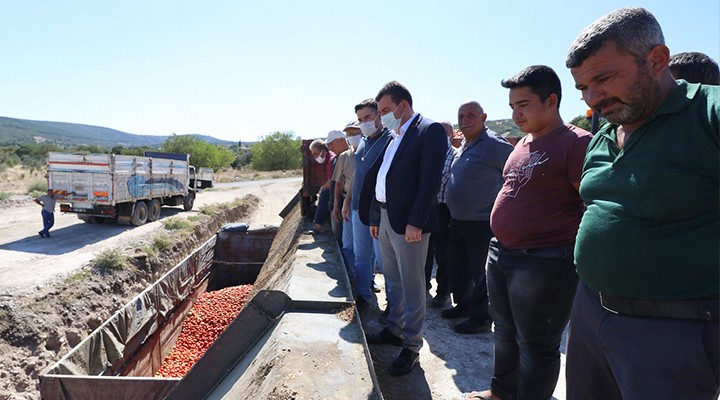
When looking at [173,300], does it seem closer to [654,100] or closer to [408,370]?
[408,370]

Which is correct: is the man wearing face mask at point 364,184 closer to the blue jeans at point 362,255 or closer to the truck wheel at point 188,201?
the blue jeans at point 362,255

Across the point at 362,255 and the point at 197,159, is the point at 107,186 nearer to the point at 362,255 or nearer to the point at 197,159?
the point at 362,255

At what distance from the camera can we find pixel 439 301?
4.48 metres

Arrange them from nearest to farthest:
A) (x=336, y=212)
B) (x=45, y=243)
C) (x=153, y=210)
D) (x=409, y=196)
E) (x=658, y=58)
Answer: (x=658, y=58)
(x=409, y=196)
(x=336, y=212)
(x=45, y=243)
(x=153, y=210)

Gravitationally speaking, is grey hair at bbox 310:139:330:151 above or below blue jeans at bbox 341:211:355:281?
above

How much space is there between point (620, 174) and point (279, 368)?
196 cm

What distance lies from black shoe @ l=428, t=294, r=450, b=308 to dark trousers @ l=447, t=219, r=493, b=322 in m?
0.34

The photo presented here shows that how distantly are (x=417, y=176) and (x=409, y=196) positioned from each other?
0.52 feet

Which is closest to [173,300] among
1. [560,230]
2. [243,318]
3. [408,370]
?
[243,318]

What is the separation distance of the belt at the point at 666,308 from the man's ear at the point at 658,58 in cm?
72

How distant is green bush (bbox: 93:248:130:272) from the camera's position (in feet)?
28.6

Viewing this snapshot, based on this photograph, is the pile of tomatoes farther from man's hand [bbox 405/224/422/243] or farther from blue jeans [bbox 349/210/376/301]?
man's hand [bbox 405/224/422/243]

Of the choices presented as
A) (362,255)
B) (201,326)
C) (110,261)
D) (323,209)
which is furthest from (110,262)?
(362,255)

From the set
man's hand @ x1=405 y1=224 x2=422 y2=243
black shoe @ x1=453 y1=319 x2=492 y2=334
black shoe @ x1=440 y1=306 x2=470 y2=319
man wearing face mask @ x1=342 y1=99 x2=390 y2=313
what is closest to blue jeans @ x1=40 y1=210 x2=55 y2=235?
man wearing face mask @ x1=342 y1=99 x2=390 y2=313
